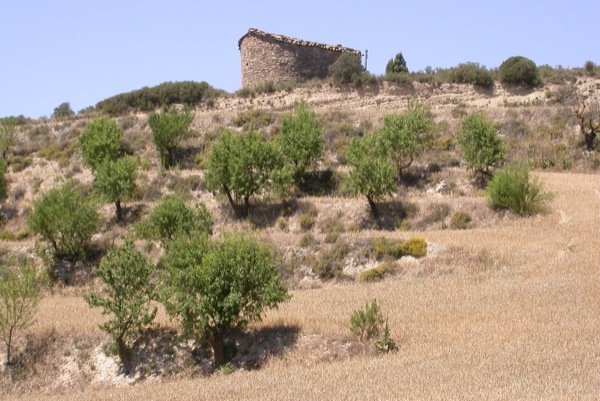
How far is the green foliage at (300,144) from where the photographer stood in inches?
1779

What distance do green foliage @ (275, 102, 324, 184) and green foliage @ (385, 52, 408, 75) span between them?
69.3ft

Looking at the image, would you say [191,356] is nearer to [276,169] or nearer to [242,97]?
[276,169]

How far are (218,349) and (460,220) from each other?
17877 millimetres

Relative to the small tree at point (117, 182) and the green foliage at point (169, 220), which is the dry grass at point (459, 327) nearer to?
the green foliage at point (169, 220)

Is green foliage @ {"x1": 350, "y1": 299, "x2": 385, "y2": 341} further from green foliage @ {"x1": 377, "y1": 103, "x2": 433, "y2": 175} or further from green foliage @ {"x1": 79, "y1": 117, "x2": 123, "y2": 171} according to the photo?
green foliage @ {"x1": 79, "y1": 117, "x2": 123, "y2": 171}

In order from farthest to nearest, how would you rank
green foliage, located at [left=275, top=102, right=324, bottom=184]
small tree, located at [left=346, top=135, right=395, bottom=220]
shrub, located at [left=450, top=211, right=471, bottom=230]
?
green foliage, located at [left=275, top=102, right=324, bottom=184] → small tree, located at [left=346, top=135, right=395, bottom=220] → shrub, located at [left=450, top=211, right=471, bottom=230]

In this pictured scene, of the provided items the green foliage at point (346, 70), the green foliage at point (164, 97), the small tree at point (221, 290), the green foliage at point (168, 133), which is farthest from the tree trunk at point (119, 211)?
the small tree at point (221, 290)

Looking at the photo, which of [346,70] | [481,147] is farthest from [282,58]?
[481,147]

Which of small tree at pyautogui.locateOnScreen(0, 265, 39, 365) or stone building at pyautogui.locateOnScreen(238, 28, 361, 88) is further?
stone building at pyautogui.locateOnScreen(238, 28, 361, 88)

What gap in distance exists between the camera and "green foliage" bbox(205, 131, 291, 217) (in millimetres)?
42281

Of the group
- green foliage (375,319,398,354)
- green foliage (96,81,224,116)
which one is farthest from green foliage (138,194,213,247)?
green foliage (96,81,224,116)

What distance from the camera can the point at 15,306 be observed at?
24.2 metres

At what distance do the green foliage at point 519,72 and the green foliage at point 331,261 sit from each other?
29.1 m

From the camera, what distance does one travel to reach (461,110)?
5203 cm
